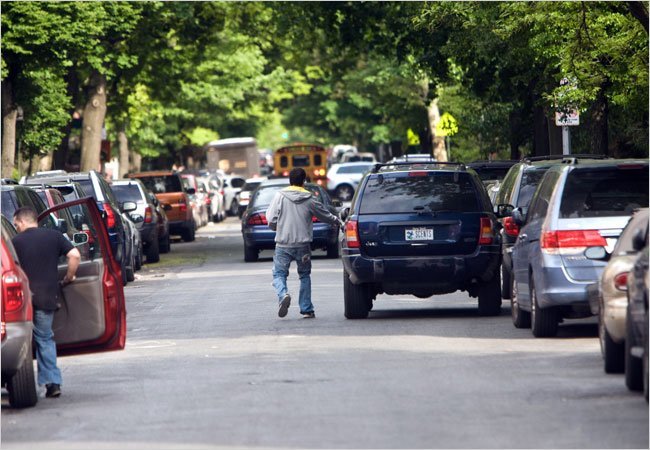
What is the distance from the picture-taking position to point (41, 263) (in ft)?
39.2

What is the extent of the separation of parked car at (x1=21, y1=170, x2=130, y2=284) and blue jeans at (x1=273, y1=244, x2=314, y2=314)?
6.18m

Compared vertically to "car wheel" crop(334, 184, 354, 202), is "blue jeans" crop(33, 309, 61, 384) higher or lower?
higher

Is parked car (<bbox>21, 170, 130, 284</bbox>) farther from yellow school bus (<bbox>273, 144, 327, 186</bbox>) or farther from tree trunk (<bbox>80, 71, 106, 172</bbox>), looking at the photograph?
yellow school bus (<bbox>273, 144, 327, 186</bbox>)

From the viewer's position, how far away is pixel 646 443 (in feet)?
29.5

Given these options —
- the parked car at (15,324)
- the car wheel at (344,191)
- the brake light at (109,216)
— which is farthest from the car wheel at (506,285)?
the car wheel at (344,191)

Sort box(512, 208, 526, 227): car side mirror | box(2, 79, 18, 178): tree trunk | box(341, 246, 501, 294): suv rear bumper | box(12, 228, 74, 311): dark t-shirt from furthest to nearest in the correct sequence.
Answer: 1. box(2, 79, 18, 178): tree trunk
2. box(341, 246, 501, 294): suv rear bumper
3. box(512, 208, 526, 227): car side mirror
4. box(12, 228, 74, 311): dark t-shirt

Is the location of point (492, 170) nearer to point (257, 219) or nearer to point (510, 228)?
point (257, 219)

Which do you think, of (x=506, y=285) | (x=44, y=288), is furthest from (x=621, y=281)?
(x=506, y=285)

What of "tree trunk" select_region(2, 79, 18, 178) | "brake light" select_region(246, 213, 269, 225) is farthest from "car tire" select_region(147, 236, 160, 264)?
"tree trunk" select_region(2, 79, 18, 178)

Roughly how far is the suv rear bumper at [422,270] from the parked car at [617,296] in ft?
14.8

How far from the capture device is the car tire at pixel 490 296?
57.3 ft

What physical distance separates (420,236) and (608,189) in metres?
2.82

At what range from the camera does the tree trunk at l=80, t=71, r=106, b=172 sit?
44031mm

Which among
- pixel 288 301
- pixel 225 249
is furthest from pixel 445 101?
pixel 288 301
